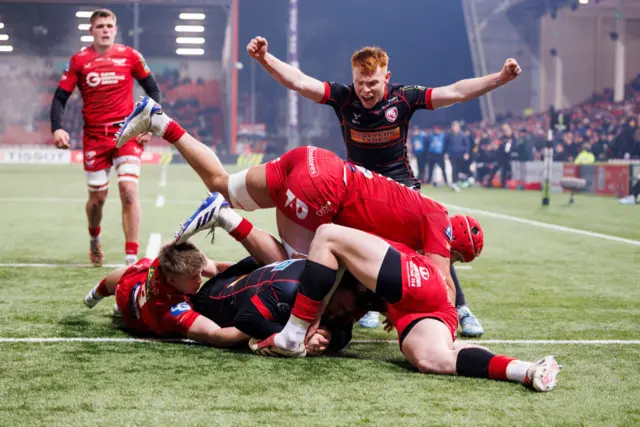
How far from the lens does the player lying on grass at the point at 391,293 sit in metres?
4.06

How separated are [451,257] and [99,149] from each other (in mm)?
4046

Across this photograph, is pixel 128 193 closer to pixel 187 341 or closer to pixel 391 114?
pixel 391 114

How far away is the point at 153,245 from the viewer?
9.52 metres

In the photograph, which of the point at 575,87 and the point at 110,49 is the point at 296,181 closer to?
the point at 110,49

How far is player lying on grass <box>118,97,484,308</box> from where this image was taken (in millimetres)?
4707

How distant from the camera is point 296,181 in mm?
4961

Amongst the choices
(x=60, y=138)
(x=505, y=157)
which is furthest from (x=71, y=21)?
(x=60, y=138)

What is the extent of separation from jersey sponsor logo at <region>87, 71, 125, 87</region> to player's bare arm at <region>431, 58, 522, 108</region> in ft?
10.8

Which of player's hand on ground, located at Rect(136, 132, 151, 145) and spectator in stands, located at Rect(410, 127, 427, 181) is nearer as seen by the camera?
player's hand on ground, located at Rect(136, 132, 151, 145)

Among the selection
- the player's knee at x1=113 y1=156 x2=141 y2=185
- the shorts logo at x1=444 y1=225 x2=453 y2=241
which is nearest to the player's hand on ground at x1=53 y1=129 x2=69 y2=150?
the player's knee at x1=113 y1=156 x2=141 y2=185

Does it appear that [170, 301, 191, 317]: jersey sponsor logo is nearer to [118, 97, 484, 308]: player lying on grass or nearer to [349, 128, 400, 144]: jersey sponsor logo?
[118, 97, 484, 308]: player lying on grass

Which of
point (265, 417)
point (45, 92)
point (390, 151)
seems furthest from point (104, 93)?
point (45, 92)

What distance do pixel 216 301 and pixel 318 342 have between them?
2.26 ft

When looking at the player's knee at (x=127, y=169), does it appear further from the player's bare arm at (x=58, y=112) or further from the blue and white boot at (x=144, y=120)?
the blue and white boot at (x=144, y=120)
